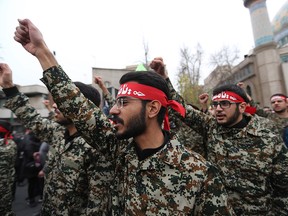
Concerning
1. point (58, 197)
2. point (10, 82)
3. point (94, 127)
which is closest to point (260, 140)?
point (94, 127)

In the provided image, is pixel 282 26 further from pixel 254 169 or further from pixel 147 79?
pixel 147 79

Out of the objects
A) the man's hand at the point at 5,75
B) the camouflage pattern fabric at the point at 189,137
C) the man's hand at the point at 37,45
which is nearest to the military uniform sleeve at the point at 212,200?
the man's hand at the point at 37,45

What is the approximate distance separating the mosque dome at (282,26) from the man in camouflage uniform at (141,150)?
53.8 metres

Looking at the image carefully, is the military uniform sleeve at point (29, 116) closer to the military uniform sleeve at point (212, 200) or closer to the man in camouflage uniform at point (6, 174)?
the man in camouflage uniform at point (6, 174)

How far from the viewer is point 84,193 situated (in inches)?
89.7

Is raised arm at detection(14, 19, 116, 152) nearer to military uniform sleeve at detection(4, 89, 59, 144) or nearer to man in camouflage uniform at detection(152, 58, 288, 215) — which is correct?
man in camouflage uniform at detection(152, 58, 288, 215)

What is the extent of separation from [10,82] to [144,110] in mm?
1685

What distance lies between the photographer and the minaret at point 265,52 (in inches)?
1121

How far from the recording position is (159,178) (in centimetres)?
141

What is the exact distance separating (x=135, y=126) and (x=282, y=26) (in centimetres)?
5531

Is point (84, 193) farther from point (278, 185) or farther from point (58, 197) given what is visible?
point (278, 185)

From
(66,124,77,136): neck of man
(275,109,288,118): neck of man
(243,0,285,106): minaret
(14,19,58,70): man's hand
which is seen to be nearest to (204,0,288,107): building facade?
(243,0,285,106): minaret

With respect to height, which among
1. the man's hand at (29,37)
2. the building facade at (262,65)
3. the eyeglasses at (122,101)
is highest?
the building facade at (262,65)

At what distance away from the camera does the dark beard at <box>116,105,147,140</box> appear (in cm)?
149
